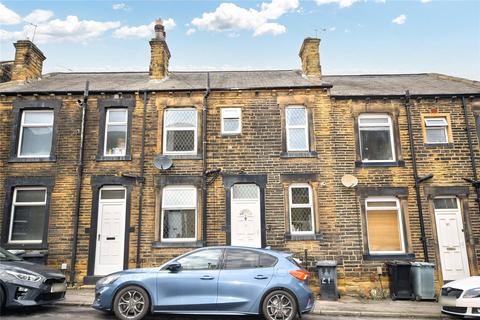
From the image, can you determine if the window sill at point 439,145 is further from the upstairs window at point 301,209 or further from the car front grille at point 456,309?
the car front grille at point 456,309

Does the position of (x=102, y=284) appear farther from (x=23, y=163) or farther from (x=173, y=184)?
(x=23, y=163)

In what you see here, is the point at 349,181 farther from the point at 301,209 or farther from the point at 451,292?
the point at 451,292

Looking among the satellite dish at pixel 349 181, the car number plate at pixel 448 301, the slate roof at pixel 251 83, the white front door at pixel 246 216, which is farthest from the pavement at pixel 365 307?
the slate roof at pixel 251 83

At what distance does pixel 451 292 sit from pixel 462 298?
14.8 inches

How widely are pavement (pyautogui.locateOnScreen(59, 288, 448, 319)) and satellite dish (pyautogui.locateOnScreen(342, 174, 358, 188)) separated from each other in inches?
137

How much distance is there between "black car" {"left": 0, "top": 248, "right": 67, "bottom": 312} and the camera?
7164 millimetres

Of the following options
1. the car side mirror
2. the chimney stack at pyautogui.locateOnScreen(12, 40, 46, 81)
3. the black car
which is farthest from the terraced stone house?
the car side mirror

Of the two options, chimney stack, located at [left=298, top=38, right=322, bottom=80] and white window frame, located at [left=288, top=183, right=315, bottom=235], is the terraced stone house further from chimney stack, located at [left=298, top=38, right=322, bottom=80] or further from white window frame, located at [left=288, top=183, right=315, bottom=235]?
chimney stack, located at [left=298, top=38, right=322, bottom=80]

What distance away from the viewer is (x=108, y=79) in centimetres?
1480

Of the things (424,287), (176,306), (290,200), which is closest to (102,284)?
(176,306)

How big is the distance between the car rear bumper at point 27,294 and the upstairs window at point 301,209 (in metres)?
7.10

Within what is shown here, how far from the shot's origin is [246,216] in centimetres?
1188

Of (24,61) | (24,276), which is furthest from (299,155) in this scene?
(24,61)

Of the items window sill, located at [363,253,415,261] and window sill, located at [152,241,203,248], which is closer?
window sill, located at [363,253,415,261]
